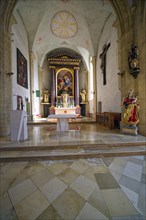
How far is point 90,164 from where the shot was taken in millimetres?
2881

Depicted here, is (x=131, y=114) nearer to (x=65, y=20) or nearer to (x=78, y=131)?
(x=78, y=131)

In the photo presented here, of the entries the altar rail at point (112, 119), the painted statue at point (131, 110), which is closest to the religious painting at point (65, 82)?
the altar rail at point (112, 119)

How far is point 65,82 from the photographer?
13.5 meters

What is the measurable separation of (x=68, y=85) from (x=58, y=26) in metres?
5.80

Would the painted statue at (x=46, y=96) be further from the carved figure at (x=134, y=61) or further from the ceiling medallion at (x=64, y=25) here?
the carved figure at (x=134, y=61)

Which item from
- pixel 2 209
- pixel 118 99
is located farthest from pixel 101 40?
pixel 2 209

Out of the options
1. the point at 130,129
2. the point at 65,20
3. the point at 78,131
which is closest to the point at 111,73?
the point at 130,129

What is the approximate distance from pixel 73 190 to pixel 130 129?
3537 mm

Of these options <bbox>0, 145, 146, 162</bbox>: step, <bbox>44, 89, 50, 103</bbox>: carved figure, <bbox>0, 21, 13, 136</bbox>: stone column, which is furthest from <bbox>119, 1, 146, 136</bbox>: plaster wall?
<bbox>44, 89, 50, 103</bbox>: carved figure

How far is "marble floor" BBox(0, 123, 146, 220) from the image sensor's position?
5.70 ft

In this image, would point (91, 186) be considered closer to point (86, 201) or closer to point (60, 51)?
point (86, 201)

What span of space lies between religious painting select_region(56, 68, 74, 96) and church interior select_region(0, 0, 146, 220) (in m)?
1.55

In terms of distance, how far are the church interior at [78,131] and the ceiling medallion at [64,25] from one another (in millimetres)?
68

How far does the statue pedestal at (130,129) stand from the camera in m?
4.62
